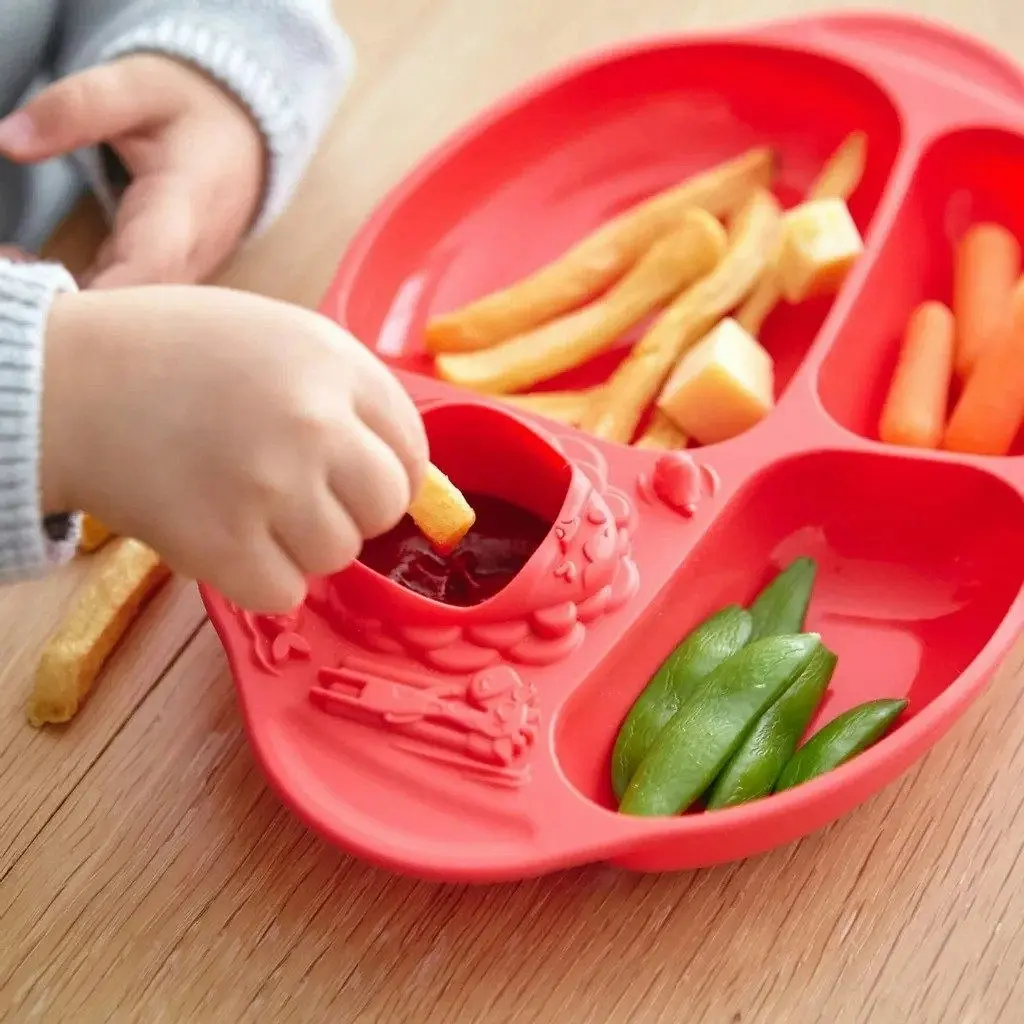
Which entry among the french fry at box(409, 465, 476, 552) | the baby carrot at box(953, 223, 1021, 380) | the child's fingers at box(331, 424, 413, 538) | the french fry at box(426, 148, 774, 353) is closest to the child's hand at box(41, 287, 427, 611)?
the child's fingers at box(331, 424, 413, 538)

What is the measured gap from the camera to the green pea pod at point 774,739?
0.59 m

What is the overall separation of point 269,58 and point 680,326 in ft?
1.14

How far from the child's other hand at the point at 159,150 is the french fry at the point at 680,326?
0.29 metres

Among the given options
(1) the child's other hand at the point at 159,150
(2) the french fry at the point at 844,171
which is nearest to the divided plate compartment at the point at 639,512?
(2) the french fry at the point at 844,171

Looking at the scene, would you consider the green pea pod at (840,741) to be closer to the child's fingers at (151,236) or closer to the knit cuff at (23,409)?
the knit cuff at (23,409)

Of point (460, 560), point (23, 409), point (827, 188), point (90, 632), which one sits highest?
point (827, 188)

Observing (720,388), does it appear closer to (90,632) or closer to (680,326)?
(680,326)

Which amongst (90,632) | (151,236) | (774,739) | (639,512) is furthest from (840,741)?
(151,236)

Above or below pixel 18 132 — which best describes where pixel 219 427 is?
above

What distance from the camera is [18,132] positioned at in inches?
28.2

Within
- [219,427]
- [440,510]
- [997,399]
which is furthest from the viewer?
[997,399]

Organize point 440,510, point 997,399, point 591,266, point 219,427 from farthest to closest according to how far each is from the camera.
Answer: point 591,266 → point 997,399 → point 440,510 → point 219,427

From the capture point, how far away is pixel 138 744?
26.0 inches

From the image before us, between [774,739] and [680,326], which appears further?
[680,326]
